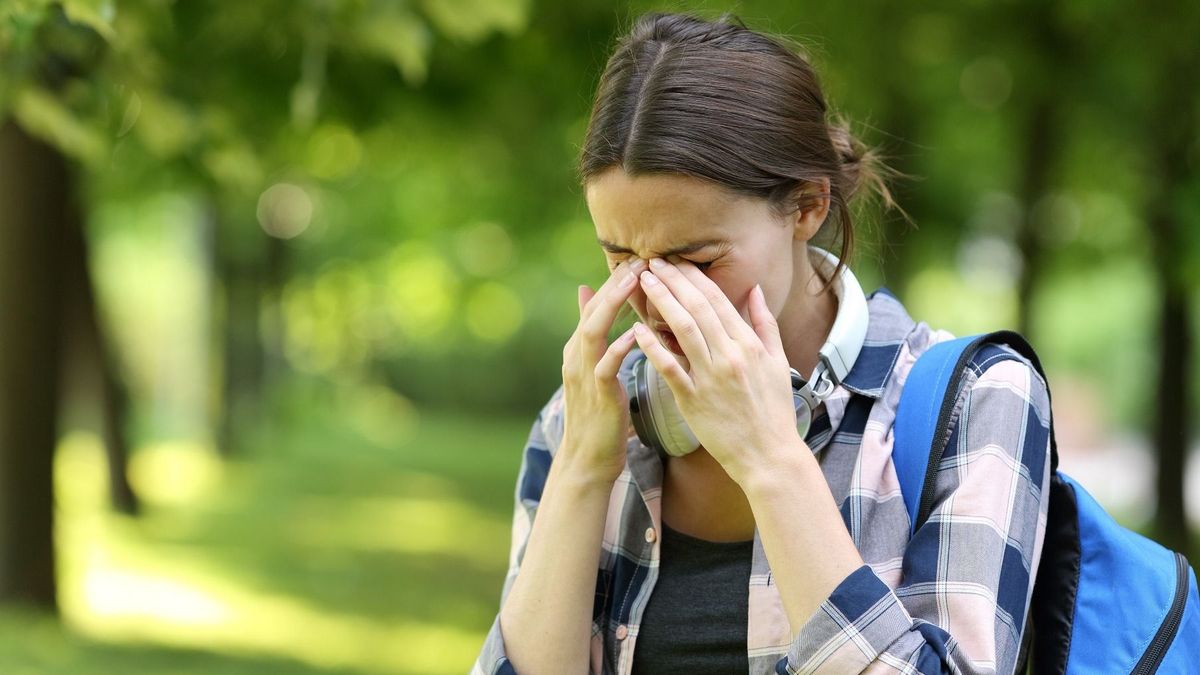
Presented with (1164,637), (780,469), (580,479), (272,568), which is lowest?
(1164,637)

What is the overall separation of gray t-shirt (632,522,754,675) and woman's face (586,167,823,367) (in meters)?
0.39

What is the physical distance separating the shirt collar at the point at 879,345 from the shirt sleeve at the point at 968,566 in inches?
7.1

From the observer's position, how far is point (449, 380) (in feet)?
102

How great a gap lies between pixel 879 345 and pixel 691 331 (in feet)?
1.23

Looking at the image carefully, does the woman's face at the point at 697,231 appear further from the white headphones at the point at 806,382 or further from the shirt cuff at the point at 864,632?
the shirt cuff at the point at 864,632

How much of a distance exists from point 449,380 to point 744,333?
1159 inches

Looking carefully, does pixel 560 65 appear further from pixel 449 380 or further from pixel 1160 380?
pixel 449 380

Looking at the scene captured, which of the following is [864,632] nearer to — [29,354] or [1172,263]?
[29,354]

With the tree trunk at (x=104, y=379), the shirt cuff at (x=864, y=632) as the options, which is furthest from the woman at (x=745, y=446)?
the tree trunk at (x=104, y=379)

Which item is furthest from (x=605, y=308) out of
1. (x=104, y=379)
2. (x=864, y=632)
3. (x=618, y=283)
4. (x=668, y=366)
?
(x=104, y=379)

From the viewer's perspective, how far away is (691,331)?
1976mm

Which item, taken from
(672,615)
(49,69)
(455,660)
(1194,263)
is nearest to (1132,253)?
(1194,263)

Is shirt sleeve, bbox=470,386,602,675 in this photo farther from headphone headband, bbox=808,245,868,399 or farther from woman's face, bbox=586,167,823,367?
headphone headband, bbox=808,245,868,399

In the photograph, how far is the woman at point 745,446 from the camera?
1831mm
